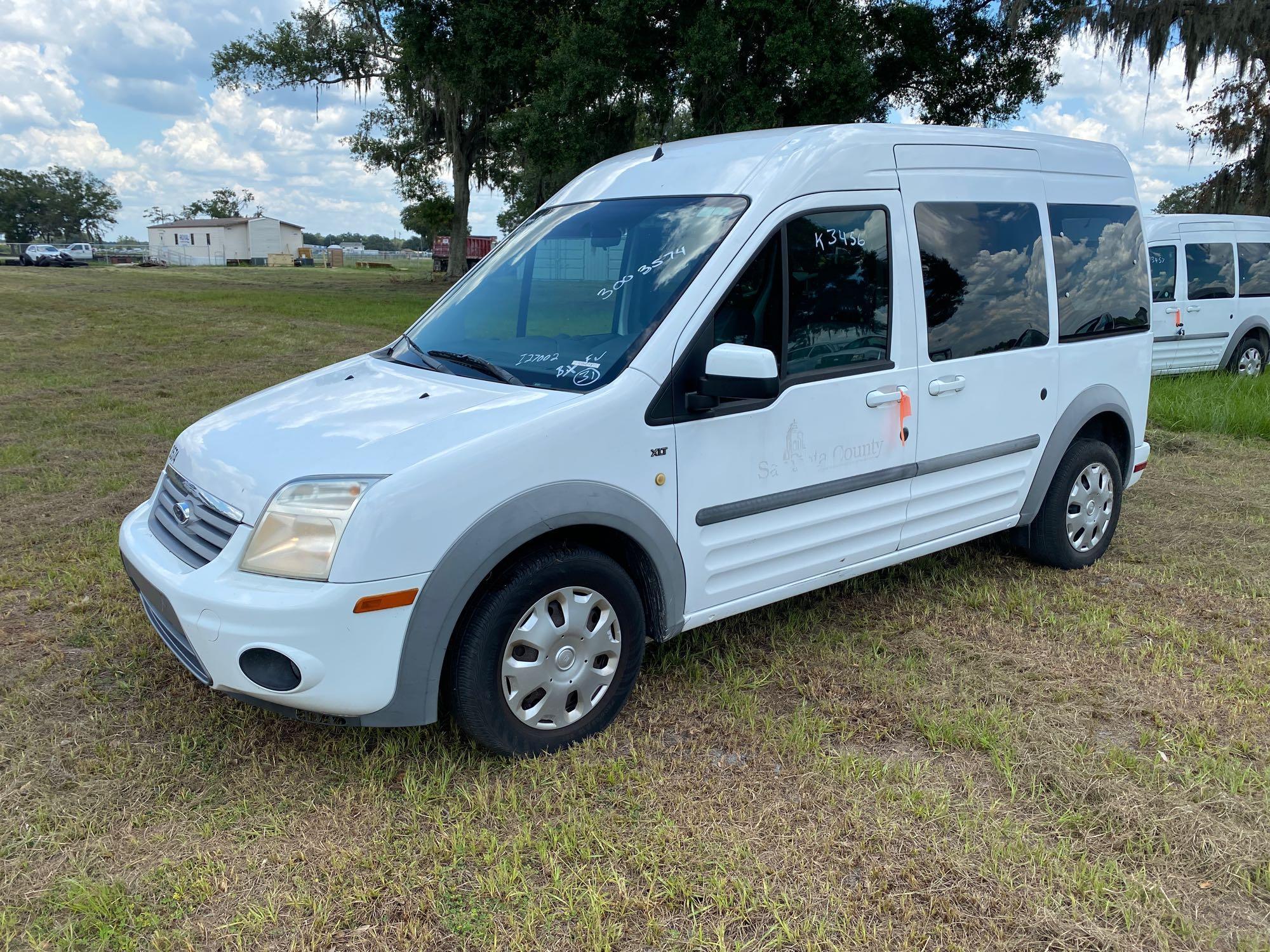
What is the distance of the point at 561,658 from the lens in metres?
3.25

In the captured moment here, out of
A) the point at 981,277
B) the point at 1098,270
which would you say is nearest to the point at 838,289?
the point at 981,277

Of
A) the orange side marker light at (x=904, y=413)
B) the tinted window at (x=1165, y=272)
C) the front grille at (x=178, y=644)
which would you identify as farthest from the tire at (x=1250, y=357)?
the front grille at (x=178, y=644)

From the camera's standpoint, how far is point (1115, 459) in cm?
528

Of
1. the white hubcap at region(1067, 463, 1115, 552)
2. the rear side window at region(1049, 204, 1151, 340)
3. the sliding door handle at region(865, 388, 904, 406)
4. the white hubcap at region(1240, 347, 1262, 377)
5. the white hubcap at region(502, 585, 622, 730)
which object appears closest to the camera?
the white hubcap at region(502, 585, 622, 730)

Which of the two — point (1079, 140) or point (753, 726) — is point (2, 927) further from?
point (1079, 140)

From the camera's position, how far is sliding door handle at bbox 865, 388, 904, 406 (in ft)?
12.9

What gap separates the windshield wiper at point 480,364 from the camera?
3.50 m

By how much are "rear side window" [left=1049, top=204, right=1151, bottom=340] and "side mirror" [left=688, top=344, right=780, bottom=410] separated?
7.59 feet

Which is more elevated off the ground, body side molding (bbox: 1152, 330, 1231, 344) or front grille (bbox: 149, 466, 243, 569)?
body side molding (bbox: 1152, 330, 1231, 344)

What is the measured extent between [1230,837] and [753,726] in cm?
150

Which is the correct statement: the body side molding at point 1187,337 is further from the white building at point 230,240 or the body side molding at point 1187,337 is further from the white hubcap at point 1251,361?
the white building at point 230,240

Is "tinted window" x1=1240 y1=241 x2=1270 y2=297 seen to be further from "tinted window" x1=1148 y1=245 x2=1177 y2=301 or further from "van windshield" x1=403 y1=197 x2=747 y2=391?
"van windshield" x1=403 y1=197 x2=747 y2=391

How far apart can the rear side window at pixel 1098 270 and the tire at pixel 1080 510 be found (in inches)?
25.4

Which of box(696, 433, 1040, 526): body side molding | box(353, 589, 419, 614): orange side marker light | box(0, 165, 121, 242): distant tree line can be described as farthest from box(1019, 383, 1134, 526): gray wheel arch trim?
box(0, 165, 121, 242): distant tree line
